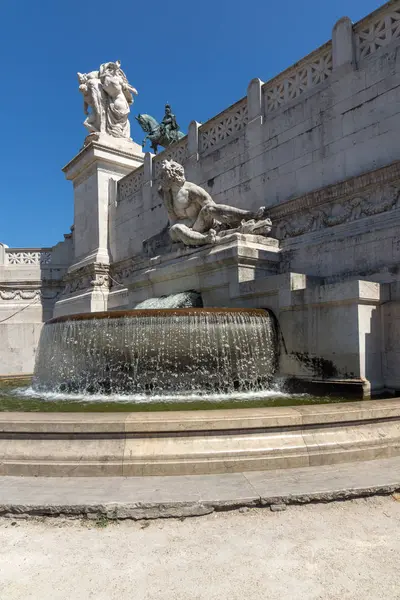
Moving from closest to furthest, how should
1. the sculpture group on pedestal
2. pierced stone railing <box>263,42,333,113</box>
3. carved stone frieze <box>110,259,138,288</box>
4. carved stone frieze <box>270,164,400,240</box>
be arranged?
carved stone frieze <box>270,164,400,240</box>, pierced stone railing <box>263,42,333,113</box>, carved stone frieze <box>110,259,138,288</box>, the sculpture group on pedestal

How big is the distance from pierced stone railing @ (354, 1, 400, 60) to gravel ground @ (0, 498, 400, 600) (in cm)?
790

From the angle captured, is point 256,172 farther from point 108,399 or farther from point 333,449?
point 333,449

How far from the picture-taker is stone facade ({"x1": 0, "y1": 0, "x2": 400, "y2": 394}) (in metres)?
5.88

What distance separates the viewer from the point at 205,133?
1187 cm

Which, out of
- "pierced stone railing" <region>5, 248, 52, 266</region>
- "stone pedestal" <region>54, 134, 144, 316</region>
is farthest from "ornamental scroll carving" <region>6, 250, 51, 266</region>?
"stone pedestal" <region>54, 134, 144, 316</region>

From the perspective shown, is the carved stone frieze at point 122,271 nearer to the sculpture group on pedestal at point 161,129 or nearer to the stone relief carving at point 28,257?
the stone relief carving at point 28,257

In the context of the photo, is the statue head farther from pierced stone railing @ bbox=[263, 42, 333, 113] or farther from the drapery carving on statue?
pierced stone railing @ bbox=[263, 42, 333, 113]

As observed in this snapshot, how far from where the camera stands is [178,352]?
617 centimetres

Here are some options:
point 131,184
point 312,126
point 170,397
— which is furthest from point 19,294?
point 170,397

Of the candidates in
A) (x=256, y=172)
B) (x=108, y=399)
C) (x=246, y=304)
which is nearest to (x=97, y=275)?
(x=256, y=172)

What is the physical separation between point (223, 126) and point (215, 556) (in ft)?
35.2

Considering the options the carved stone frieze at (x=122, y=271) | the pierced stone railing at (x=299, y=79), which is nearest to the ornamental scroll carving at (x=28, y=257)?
the carved stone frieze at (x=122, y=271)

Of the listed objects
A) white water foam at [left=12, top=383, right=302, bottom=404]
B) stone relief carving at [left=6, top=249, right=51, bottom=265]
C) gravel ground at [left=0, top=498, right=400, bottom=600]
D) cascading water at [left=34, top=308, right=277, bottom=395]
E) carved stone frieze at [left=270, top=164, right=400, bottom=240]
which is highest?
stone relief carving at [left=6, top=249, right=51, bottom=265]

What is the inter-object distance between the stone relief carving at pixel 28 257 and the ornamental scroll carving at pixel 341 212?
1138 centimetres
